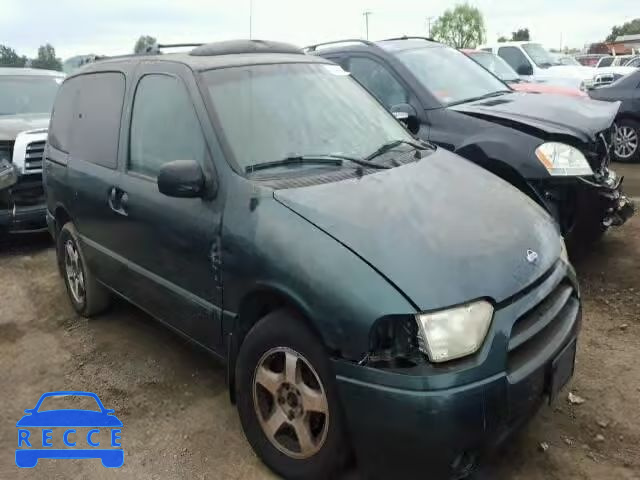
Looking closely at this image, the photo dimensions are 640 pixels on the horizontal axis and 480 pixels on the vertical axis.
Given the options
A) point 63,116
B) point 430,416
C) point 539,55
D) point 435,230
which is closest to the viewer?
point 430,416

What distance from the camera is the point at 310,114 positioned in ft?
11.2

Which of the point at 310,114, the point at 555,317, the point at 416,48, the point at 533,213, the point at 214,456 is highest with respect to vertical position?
the point at 416,48

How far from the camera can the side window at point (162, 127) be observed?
10.6 feet

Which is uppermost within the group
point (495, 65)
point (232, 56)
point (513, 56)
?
point (513, 56)

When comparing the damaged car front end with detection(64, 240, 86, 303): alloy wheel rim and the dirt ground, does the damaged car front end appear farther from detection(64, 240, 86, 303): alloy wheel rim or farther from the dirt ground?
detection(64, 240, 86, 303): alloy wheel rim

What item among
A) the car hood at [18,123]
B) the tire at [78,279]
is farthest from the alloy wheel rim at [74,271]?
the car hood at [18,123]

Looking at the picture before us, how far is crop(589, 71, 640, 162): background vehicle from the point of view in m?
9.34

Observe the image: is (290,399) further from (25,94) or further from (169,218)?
(25,94)

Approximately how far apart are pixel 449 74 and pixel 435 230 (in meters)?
3.77

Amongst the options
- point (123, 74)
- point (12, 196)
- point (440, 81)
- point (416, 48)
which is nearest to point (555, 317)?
point (123, 74)

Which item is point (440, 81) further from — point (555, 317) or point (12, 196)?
point (12, 196)

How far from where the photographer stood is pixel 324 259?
2.48 m

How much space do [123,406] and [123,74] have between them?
205 cm

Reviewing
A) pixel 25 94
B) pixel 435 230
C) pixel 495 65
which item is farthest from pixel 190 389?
pixel 495 65
